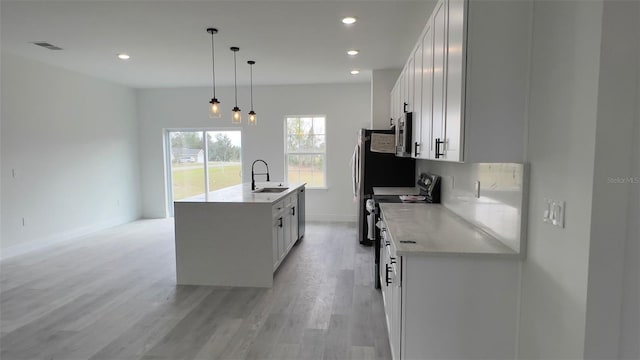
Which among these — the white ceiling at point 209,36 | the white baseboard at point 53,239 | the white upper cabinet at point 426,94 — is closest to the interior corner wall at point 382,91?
the white ceiling at point 209,36

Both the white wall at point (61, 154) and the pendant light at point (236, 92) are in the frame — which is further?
the white wall at point (61, 154)

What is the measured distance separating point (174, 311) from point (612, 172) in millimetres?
3211

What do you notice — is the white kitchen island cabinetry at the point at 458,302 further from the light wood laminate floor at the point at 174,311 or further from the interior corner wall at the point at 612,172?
the light wood laminate floor at the point at 174,311

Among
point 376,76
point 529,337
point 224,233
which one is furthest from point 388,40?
point 529,337

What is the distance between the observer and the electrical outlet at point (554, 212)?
1.51m

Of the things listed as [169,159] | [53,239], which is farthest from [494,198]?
[169,159]

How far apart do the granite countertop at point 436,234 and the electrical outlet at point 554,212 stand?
11.8 inches

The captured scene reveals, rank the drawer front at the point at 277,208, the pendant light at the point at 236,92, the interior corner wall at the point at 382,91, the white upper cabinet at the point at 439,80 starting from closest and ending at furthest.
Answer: the white upper cabinet at the point at 439,80
the drawer front at the point at 277,208
the pendant light at the point at 236,92
the interior corner wall at the point at 382,91

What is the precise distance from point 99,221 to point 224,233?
410 cm

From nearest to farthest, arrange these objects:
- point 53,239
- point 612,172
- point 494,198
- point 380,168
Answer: point 612,172
point 494,198
point 380,168
point 53,239

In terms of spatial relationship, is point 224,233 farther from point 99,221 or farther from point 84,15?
point 99,221

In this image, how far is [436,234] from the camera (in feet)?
7.34

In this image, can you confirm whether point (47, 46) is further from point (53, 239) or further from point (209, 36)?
point (53, 239)

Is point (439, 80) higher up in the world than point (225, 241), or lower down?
higher up
